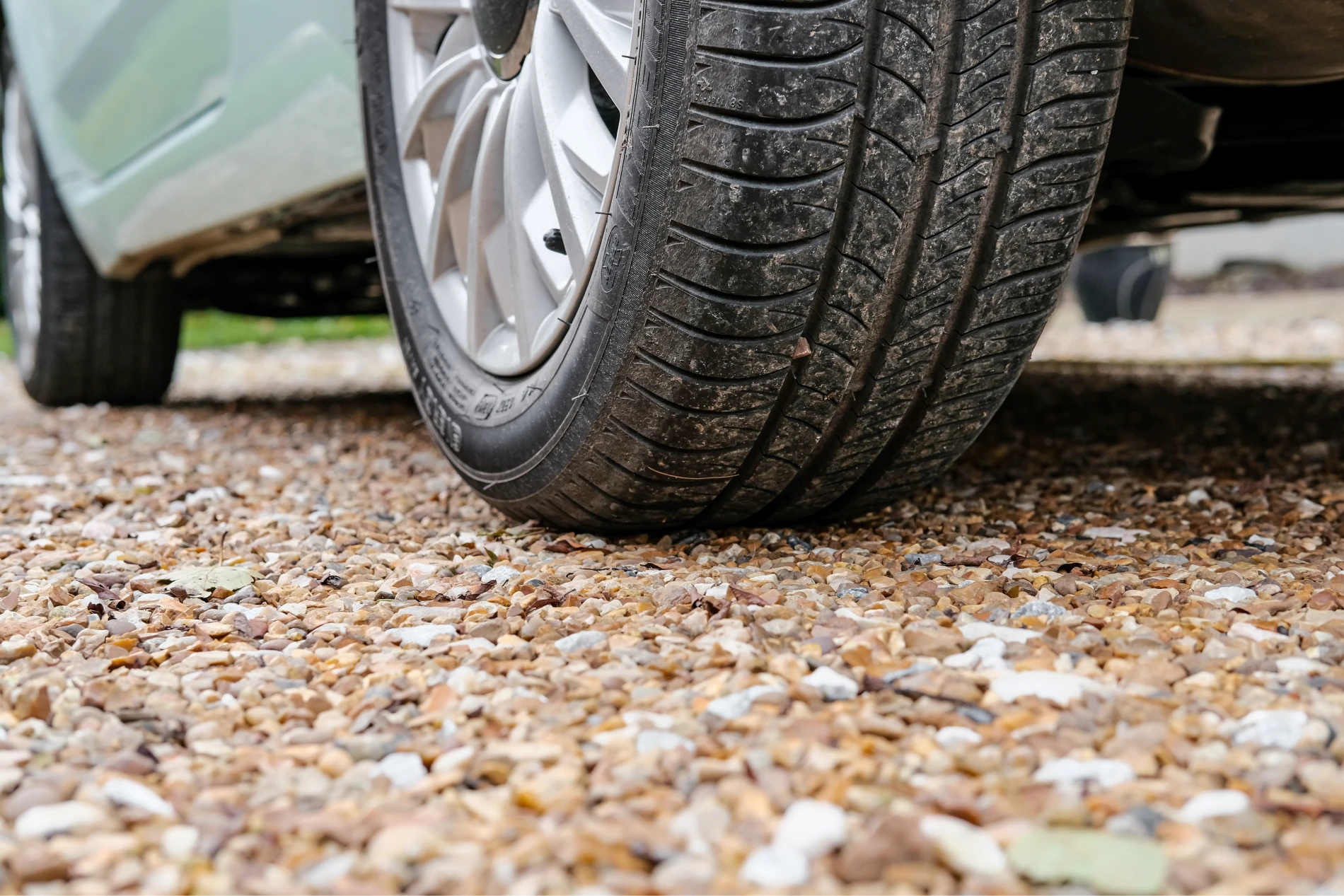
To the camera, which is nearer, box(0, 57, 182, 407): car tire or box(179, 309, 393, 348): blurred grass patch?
box(0, 57, 182, 407): car tire

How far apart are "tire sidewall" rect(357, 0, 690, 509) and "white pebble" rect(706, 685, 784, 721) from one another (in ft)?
1.33

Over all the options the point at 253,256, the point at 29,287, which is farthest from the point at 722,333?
the point at 29,287

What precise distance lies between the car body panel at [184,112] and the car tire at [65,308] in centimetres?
23

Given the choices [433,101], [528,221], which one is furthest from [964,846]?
[433,101]

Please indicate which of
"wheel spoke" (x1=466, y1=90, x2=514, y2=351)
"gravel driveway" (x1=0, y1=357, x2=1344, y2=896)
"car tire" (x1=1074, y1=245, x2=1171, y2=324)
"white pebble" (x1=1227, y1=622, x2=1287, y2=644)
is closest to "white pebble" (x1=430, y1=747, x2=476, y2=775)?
"gravel driveway" (x1=0, y1=357, x2=1344, y2=896)

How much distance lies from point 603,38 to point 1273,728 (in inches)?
35.1

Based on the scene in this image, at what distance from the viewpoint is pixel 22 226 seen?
332 cm

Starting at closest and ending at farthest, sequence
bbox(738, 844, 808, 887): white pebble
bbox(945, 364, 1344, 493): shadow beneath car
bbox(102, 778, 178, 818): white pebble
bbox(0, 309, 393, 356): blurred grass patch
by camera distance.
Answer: bbox(738, 844, 808, 887): white pebble
bbox(102, 778, 178, 818): white pebble
bbox(945, 364, 1344, 493): shadow beneath car
bbox(0, 309, 393, 356): blurred grass patch

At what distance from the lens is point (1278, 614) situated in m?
1.08

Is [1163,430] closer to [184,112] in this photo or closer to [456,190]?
[456,190]

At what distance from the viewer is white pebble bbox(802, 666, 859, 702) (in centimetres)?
91

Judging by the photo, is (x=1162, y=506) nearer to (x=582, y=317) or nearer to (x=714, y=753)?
(x=582, y=317)

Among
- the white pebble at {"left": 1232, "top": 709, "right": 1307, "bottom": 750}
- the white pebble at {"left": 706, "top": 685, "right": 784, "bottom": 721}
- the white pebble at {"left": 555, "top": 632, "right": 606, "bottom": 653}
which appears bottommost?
the white pebble at {"left": 555, "top": 632, "right": 606, "bottom": 653}

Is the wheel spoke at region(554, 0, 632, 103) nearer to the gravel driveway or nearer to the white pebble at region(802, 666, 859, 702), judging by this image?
the gravel driveway
